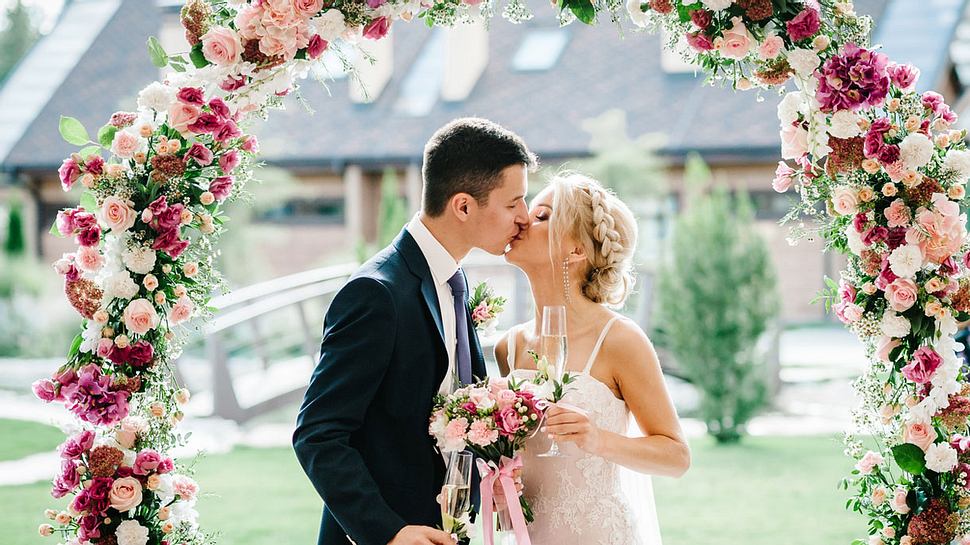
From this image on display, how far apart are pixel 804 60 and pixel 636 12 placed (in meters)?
0.60

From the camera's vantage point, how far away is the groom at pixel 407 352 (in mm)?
2904

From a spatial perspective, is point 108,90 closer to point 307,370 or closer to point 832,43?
point 307,370

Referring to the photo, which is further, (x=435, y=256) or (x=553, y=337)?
(x=435, y=256)

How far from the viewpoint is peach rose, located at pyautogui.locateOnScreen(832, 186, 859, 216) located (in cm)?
355

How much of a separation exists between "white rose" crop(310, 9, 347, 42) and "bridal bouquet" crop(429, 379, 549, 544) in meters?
1.36

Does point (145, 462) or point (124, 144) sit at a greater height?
point (124, 144)

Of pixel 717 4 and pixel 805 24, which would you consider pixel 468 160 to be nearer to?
pixel 717 4

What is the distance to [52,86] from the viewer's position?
24.0 meters

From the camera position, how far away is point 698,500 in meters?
8.41

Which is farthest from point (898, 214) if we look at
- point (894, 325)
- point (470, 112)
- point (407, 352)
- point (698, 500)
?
point (470, 112)

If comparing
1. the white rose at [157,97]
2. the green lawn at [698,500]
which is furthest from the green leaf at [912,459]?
the green lawn at [698,500]

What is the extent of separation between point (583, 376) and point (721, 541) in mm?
4237

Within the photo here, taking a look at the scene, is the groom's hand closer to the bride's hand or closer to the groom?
the groom

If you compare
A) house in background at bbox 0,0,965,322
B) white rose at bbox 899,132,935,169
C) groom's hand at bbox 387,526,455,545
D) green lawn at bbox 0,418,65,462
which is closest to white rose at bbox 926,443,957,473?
white rose at bbox 899,132,935,169
